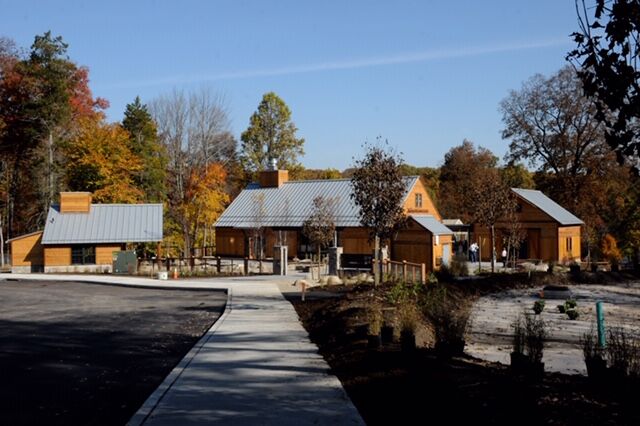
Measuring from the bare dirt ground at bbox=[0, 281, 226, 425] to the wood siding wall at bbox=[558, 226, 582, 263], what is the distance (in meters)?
28.0

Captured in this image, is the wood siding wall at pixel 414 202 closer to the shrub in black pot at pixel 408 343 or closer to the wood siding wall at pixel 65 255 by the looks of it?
the wood siding wall at pixel 65 255

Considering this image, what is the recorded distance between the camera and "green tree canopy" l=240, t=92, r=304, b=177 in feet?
226

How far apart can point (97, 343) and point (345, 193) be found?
35933 millimetres

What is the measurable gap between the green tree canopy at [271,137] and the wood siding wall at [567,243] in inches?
1222

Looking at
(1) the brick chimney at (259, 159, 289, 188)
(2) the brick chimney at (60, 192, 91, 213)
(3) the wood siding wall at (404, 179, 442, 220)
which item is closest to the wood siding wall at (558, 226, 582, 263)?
(3) the wood siding wall at (404, 179, 442, 220)

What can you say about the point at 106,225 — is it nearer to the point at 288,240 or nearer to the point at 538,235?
the point at 288,240

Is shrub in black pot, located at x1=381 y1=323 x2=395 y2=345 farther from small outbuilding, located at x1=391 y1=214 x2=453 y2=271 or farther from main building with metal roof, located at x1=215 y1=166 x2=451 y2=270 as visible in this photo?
main building with metal roof, located at x1=215 y1=166 x2=451 y2=270

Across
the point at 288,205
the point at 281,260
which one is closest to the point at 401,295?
the point at 281,260

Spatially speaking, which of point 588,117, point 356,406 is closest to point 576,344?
point 356,406

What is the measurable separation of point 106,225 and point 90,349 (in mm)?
30864

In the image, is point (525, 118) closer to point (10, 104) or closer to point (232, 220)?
point (232, 220)

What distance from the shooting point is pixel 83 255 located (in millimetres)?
41938

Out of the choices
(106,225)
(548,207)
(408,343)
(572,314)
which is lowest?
(572,314)

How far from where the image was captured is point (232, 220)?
168ft
